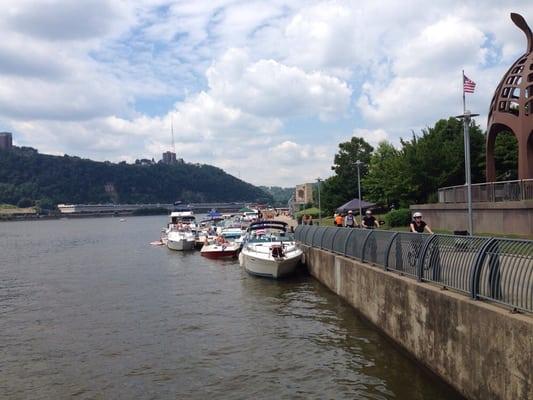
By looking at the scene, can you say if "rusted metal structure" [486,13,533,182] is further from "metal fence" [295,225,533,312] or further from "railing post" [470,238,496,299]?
"railing post" [470,238,496,299]

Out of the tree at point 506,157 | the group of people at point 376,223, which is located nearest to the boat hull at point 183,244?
the group of people at point 376,223

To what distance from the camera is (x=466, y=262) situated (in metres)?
9.66

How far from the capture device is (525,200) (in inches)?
A: 867

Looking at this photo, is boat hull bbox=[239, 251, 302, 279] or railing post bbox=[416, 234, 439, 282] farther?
boat hull bbox=[239, 251, 302, 279]

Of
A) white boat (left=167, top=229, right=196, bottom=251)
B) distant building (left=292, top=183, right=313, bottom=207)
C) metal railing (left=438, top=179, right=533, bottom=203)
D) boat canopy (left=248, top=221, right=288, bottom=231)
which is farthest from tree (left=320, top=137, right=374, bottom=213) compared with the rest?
metal railing (left=438, top=179, right=533, bottom=203)

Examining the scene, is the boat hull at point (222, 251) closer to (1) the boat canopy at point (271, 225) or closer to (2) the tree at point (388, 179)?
(1) the boat canopy at point (271, 225)

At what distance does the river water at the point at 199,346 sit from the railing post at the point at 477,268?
1843 mm

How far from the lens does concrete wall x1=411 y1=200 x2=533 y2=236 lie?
22.0 meters

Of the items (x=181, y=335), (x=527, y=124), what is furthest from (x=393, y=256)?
(x=527, y=124)

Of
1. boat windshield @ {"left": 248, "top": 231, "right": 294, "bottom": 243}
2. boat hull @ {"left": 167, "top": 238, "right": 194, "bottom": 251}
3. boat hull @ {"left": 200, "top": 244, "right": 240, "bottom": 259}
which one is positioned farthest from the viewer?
boat hull @ {"left": 167, "top": 238, "right": 194, "bottom": 251}

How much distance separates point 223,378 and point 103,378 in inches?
101

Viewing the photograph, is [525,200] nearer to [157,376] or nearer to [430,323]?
[430,323]

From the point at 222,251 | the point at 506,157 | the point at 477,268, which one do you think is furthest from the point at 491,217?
the point at 222,251

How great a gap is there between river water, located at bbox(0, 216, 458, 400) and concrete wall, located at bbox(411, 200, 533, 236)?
7.94 m
